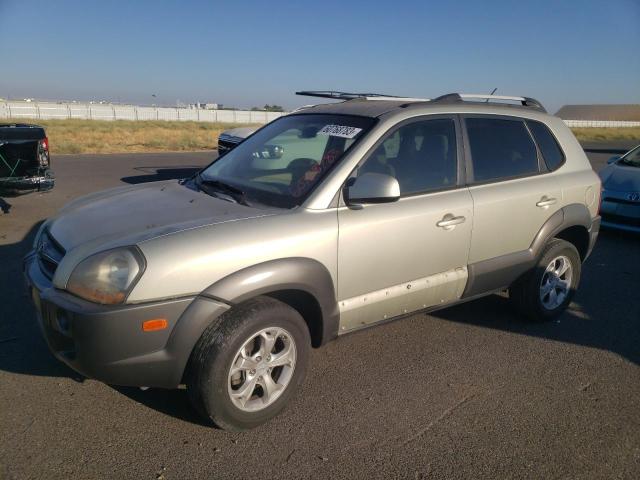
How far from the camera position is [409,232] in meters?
3.39

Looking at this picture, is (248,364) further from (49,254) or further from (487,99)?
(487,99)

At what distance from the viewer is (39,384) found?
10.8 feet

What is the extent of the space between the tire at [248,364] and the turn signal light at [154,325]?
230 mm

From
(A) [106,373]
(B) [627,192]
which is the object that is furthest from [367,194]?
(B) [627,192]

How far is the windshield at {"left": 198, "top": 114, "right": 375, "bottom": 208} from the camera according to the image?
3.34 m

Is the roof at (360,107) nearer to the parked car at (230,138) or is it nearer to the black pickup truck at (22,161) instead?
the black pickup truck at (22,161)

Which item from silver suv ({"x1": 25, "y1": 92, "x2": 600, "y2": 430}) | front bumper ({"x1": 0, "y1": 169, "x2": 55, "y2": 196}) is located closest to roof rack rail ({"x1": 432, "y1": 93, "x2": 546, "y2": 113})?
silver suv ({"x1": 25, "y1": 92, "x2": 600, "y2": 430})

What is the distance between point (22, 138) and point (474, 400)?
6.82 meters

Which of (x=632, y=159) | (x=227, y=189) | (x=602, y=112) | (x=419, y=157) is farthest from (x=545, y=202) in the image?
(x=602, y=112)

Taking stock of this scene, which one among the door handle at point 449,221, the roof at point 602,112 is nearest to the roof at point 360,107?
the door handle at point 449,221

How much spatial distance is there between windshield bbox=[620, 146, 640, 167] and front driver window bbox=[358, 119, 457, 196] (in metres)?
5.86

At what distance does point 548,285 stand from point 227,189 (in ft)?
9.32

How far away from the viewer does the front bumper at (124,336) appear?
2.49 meters

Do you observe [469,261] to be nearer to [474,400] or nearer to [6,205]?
[474,400]
